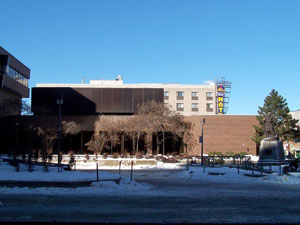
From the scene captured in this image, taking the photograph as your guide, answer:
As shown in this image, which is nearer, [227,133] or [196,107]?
[227,133]

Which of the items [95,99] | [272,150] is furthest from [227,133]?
[95,99]

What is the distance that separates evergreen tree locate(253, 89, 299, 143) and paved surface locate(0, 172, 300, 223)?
40.1 m

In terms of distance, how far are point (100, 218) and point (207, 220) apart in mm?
2736

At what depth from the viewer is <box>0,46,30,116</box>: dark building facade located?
45.8 meters

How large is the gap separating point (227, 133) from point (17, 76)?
115ft

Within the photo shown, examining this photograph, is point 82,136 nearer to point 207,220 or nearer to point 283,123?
point 283,123

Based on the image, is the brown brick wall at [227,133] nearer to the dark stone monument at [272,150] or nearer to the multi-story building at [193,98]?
the dark stone monument at [272,150]

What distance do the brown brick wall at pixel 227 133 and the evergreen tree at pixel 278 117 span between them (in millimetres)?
1466

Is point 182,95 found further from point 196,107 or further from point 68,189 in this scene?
point 68,189

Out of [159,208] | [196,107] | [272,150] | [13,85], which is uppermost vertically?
[196,107]

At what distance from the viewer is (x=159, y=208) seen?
1141 cm

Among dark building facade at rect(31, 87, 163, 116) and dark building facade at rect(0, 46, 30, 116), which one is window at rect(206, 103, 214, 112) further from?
dark building facade at rect(0, 46, 30, 116)

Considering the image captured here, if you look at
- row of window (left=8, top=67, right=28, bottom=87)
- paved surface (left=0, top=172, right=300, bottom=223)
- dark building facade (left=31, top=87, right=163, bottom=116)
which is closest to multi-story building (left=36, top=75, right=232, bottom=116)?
row of window (left=8, top=67, right=28, bottom=87)

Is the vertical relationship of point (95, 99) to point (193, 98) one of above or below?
below
